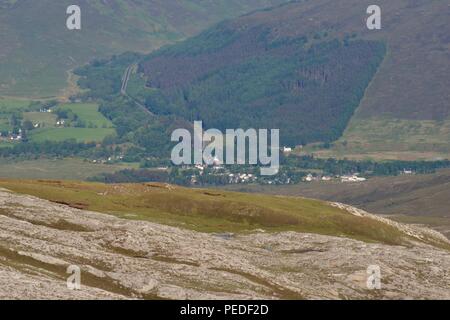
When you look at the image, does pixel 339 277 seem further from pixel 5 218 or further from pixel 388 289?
pixel 5 218

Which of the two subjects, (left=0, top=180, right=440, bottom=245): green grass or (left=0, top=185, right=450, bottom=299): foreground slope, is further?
(left=0, top=180, right=440, bottom=245): green grass

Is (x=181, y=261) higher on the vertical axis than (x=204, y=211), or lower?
lower

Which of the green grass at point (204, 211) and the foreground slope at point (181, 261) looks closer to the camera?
the foreground slope at point (181, 261)

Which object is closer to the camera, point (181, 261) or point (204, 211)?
point (181, 261)
